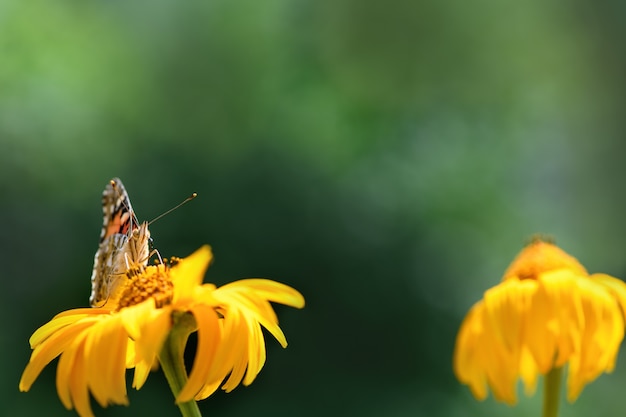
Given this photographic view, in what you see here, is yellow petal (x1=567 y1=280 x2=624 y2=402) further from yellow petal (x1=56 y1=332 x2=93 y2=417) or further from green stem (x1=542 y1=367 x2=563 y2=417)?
yellow petal (x1=56 y1=332 x2=93 y2=417)

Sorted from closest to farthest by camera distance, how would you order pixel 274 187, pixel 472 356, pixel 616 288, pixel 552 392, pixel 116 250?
1. pixel 552 392
2. pixel 472 356
3. pixel 616 288
4. pixel 116 250
5. pixel 274 187

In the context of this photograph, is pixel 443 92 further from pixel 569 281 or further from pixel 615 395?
pixel 569 281

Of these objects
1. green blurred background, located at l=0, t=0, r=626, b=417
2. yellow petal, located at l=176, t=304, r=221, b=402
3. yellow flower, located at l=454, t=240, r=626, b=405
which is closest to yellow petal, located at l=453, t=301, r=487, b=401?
yellow flower, located at l=454, t=240, r=626, b=405

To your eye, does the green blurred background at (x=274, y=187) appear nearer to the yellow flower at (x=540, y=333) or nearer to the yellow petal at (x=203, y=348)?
the yellow petal at (x=203, y=348)

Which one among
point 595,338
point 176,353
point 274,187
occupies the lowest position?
point 274,187

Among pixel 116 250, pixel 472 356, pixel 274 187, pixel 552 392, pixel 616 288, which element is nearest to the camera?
pixel 552 392

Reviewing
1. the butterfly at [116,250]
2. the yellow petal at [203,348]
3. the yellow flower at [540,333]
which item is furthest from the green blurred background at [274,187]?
the yellow flower at [540,333]

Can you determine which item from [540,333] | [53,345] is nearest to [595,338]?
[540,333]

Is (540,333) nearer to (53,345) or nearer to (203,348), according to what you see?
(203,348)
